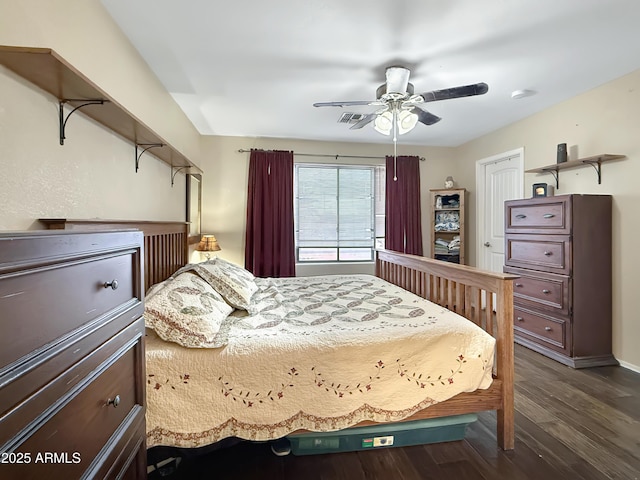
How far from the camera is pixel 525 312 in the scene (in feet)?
10.6

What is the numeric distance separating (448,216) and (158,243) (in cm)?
400

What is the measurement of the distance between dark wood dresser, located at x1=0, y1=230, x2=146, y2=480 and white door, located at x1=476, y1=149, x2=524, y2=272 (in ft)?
14.0

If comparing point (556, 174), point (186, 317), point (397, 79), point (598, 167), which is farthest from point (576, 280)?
point (186, 317)

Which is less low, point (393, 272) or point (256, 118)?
point (256, 118)

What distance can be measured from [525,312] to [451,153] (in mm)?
2774

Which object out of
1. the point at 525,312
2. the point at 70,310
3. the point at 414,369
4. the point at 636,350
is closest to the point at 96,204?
the point at 70,310

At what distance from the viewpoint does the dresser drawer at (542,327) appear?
112 inches

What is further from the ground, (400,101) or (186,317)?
(400,101)

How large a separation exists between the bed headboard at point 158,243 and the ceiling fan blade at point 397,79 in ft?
6.76

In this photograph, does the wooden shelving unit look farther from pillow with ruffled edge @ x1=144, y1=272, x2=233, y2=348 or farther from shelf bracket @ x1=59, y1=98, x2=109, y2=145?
shelf bracket @ x1=59, y1=98, x2=109, y2=145

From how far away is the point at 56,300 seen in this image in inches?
25.3

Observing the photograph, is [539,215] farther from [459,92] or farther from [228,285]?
[228,285]

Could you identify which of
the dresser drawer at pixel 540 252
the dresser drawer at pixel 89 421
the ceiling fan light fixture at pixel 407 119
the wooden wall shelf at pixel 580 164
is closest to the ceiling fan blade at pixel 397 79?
the ceiling fan light fixture at pixel 407 119

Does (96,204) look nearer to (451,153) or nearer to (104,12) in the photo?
(104,12)
